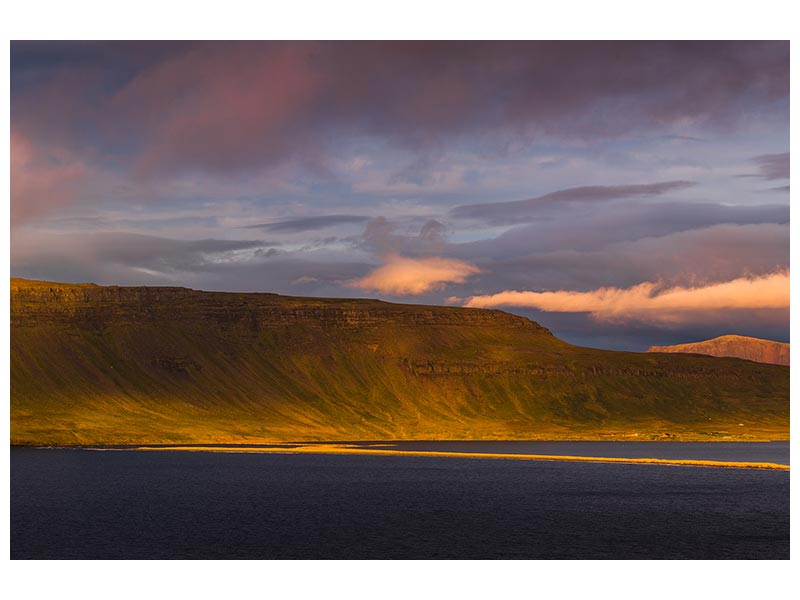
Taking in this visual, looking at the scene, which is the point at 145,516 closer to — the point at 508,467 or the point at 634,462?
the point at 508,467

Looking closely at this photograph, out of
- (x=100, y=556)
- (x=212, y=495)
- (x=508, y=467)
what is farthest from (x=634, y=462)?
(x=100, y=556)

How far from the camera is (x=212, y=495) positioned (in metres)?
130

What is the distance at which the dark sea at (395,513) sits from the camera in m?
84.0

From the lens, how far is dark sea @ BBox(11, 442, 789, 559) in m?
84.0

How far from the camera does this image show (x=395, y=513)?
109 meters
